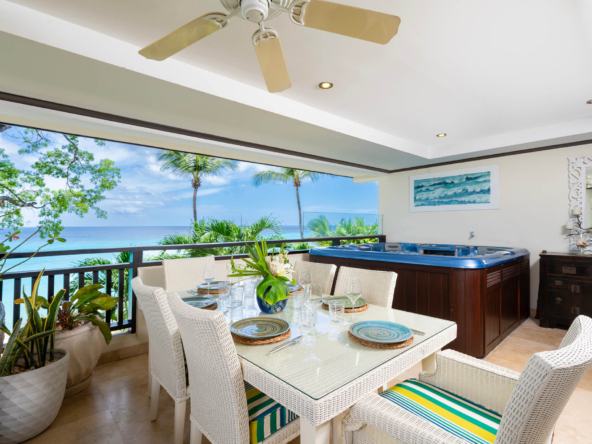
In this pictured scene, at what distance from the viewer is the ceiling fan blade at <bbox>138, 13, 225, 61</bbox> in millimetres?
1307

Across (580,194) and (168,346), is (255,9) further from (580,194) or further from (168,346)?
(580,194)

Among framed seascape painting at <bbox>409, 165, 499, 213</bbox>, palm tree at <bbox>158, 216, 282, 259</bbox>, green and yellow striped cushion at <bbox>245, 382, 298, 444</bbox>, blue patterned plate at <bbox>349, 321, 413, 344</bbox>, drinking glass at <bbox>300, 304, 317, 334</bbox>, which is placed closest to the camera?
green and yellow striped cushion at <bbox>245, 382, 298, 444</bbox>

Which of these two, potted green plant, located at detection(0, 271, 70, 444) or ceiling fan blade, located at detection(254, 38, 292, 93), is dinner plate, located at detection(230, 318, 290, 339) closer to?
potted green plant, located at detection(0, 271, 70, 444)

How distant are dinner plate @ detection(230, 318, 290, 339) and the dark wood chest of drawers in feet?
11.8

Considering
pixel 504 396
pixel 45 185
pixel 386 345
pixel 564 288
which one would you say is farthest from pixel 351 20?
pixel 45 185

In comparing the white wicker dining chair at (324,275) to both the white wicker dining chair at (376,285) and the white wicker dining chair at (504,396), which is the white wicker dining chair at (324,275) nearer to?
the white wicker dining chair at (376,285)

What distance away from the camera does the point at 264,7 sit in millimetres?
1228

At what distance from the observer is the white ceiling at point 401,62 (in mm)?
1670

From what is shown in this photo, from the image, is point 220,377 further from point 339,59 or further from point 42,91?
point 42,91

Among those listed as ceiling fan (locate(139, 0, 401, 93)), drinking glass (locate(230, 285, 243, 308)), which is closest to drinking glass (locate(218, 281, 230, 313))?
drinking glass (locate(230, 285, 243, 308))

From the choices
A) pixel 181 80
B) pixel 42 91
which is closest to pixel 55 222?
pixel 42 91

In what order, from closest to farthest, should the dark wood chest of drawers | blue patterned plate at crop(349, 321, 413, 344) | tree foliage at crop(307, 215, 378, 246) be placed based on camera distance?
blue patterned plate at crop(349, 321, 413, 344) < the dark wood chest of drawers < tree foliage at crop(307, 215, 378, 246)

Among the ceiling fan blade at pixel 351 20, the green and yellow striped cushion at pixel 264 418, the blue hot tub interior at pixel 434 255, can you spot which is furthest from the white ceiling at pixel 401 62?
the green and yellow striped cushion at pixel 264 418

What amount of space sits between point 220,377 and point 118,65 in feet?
6.39
